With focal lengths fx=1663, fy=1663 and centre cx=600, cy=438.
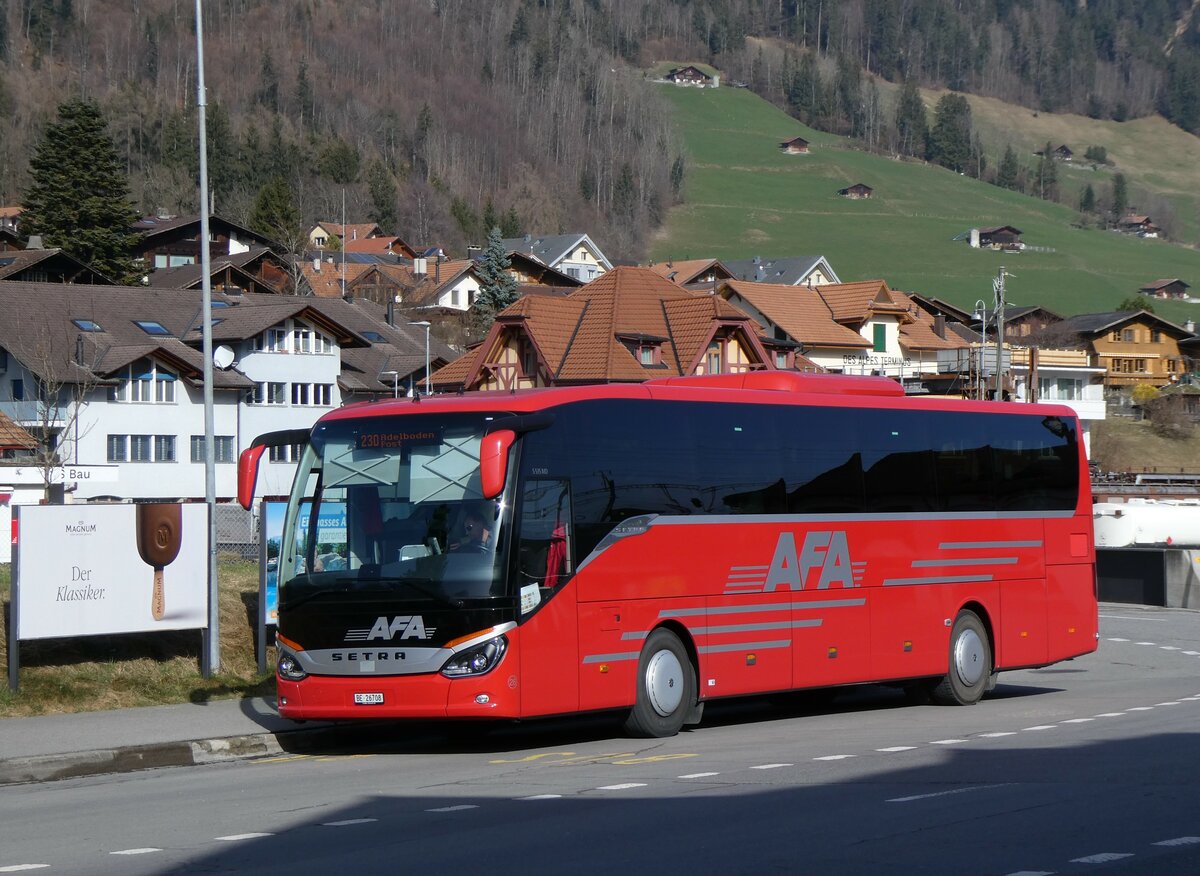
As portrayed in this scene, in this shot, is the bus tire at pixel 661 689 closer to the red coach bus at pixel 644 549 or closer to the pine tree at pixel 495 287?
the red coach bus at pixel 644 549

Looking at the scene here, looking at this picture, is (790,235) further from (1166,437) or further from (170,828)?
(170,828)

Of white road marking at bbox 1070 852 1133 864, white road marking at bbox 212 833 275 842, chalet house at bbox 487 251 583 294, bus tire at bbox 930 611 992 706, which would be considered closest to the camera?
white road marking at bbox 1070 852 1133 864

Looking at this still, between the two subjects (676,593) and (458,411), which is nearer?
(458,411)

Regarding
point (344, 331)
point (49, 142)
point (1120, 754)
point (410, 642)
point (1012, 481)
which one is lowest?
point (1120, 754)

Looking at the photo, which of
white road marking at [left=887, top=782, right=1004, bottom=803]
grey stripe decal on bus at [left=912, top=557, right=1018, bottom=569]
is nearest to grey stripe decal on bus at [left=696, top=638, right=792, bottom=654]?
grey stripe decal on bus at [left=912, top=557, right=1018, bottom=569]

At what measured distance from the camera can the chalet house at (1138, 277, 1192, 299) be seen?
578 feet

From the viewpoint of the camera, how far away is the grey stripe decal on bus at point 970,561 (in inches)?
756

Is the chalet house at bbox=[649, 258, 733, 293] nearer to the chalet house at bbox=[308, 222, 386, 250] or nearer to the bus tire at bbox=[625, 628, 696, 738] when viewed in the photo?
the chalet house at bbox=[308, 222, 386, 250]

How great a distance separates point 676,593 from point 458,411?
9.47ft

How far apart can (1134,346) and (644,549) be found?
125787 mm

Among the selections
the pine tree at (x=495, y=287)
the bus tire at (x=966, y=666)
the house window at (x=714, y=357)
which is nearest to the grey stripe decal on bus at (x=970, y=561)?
the bus tire at (x=966, y=666)

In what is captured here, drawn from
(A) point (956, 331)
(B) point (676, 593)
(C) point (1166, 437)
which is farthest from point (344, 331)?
(A) point (956, 331)

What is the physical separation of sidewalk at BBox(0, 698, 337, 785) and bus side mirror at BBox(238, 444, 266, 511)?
7.71ft

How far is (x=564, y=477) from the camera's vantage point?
603 inches
